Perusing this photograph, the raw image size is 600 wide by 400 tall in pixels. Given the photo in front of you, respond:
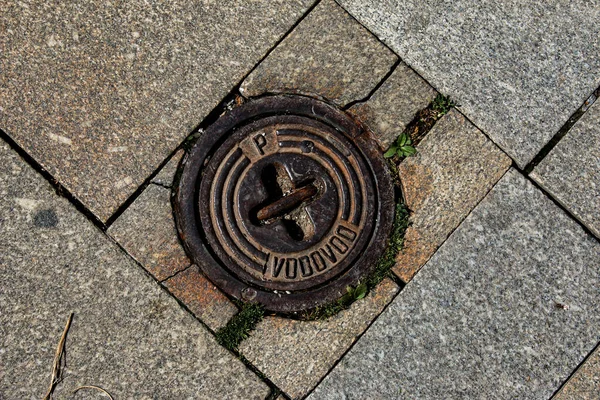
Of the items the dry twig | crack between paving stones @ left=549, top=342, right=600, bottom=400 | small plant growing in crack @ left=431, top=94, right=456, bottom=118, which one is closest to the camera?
the dry twig

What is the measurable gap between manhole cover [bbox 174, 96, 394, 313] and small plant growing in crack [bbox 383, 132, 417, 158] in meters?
0.07

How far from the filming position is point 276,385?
8.55ft

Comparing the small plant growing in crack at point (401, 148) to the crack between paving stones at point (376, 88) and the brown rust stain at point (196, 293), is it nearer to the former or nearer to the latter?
the crack between paving stones at point (376, 88)

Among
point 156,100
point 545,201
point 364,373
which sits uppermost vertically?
point 545,201

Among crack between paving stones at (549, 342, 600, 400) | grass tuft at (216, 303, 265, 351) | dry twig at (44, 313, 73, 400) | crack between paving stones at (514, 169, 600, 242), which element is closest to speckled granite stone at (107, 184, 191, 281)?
grass tuft at (216, 303, 265, 351)

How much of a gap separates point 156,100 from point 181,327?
110 centimetres

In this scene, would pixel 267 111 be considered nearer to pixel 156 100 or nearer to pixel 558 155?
pixel 156 100

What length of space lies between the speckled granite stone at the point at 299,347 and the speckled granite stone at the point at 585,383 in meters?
1.02

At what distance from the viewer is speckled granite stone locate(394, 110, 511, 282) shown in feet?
8.84

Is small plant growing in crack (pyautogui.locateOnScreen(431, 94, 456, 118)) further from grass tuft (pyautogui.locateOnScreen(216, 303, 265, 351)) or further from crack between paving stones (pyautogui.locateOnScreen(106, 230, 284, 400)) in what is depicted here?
crack between paving stones (pyautogui.locateOnScreen(106, 230, 284, 400))

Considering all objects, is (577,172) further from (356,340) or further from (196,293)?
(196,293)

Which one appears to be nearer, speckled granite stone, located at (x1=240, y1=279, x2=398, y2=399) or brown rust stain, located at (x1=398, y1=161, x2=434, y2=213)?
speckled granite stone, located at (x1=240, y1=279, x2=398, y2=399)

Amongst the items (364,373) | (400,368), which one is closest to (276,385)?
(364,373)

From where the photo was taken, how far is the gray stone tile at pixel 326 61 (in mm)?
2744
